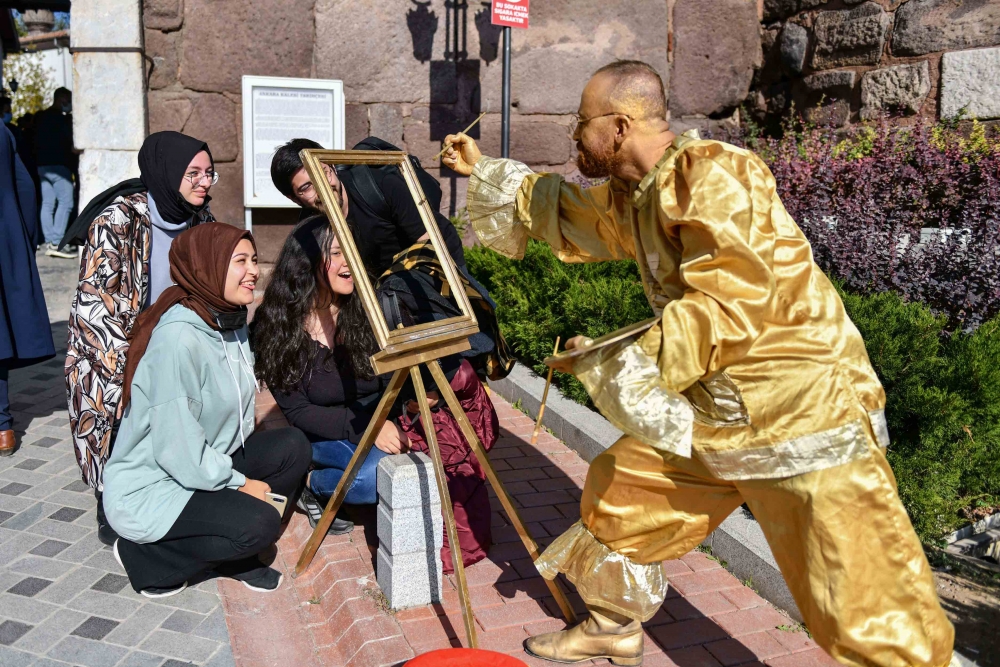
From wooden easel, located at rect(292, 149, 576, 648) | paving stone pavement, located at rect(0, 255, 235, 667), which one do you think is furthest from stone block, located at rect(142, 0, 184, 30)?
wooden easel, located at rect(292, 149, 576, 648)

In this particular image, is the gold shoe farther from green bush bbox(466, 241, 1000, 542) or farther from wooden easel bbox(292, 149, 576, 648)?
green bush bbox(466, 241, 1000, 542)

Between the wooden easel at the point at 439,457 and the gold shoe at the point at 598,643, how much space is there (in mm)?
178

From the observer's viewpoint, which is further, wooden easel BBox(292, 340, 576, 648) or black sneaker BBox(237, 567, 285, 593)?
black sneaker BBox(237, 567, 285, 593)

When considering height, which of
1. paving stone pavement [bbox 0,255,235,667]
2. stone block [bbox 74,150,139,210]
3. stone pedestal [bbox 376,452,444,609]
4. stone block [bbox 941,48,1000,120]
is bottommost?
paving stone pavement [bbox 0,255,235,667]

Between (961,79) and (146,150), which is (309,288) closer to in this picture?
(146,150)

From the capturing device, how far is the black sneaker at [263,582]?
335 cm

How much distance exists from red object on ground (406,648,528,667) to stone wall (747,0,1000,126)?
5664mm

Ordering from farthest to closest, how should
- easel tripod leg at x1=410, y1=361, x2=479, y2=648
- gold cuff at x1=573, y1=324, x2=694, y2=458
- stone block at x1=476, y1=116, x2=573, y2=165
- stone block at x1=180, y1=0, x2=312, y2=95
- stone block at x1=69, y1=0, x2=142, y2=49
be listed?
1. stone block at x1=476, y1=116, x2=573, y2=165
2. stone block at x1=180, y1=0, x2=312, y2=95
3. stone block at x1=69, y1=0, x2=142, y2=49
4. easel tripod leg at x1=410, y1=361, x2=479, y2=648
5. gold cuff at x1=573, y1=324, x2=694, y2=458

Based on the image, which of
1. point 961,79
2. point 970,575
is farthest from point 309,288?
point 961,79

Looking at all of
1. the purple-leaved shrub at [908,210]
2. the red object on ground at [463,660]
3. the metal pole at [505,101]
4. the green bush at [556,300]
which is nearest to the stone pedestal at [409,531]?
the red object on ground at [463,660]

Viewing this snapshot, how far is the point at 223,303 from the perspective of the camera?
3.25m

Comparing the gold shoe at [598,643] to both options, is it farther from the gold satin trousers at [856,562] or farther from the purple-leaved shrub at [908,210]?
the purple-leaved shrub at [908,210]

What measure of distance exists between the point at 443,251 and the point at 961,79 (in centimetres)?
500

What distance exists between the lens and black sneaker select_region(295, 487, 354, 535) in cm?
368
